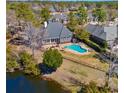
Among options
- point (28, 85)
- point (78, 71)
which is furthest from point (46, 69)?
point (78, 71)

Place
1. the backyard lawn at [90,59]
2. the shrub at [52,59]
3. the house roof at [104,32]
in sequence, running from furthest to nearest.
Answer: the house roof at [104,32]
the backyard lawn at [90,59]
the shrub at [52,59]

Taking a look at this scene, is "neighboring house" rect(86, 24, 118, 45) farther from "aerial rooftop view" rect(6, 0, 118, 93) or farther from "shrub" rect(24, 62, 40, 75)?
"shrub" rect(24, 62, 40, 75)

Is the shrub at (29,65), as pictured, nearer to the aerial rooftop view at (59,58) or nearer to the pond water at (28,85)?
the aerial rooftop view at (59,58)

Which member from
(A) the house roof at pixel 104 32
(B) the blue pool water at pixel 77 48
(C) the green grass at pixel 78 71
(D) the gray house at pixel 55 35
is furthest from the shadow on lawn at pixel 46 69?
(A) the house roof at pixel 104 32

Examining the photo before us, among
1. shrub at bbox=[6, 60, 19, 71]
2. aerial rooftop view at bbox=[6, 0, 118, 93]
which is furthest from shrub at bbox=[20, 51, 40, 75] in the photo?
shrub at bbox=[6, 60, 19, 71]

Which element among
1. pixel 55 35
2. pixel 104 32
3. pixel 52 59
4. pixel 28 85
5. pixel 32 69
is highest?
pixel 104 32

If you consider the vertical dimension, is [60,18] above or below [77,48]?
above

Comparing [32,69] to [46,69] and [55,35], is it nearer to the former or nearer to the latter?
[46,69]
